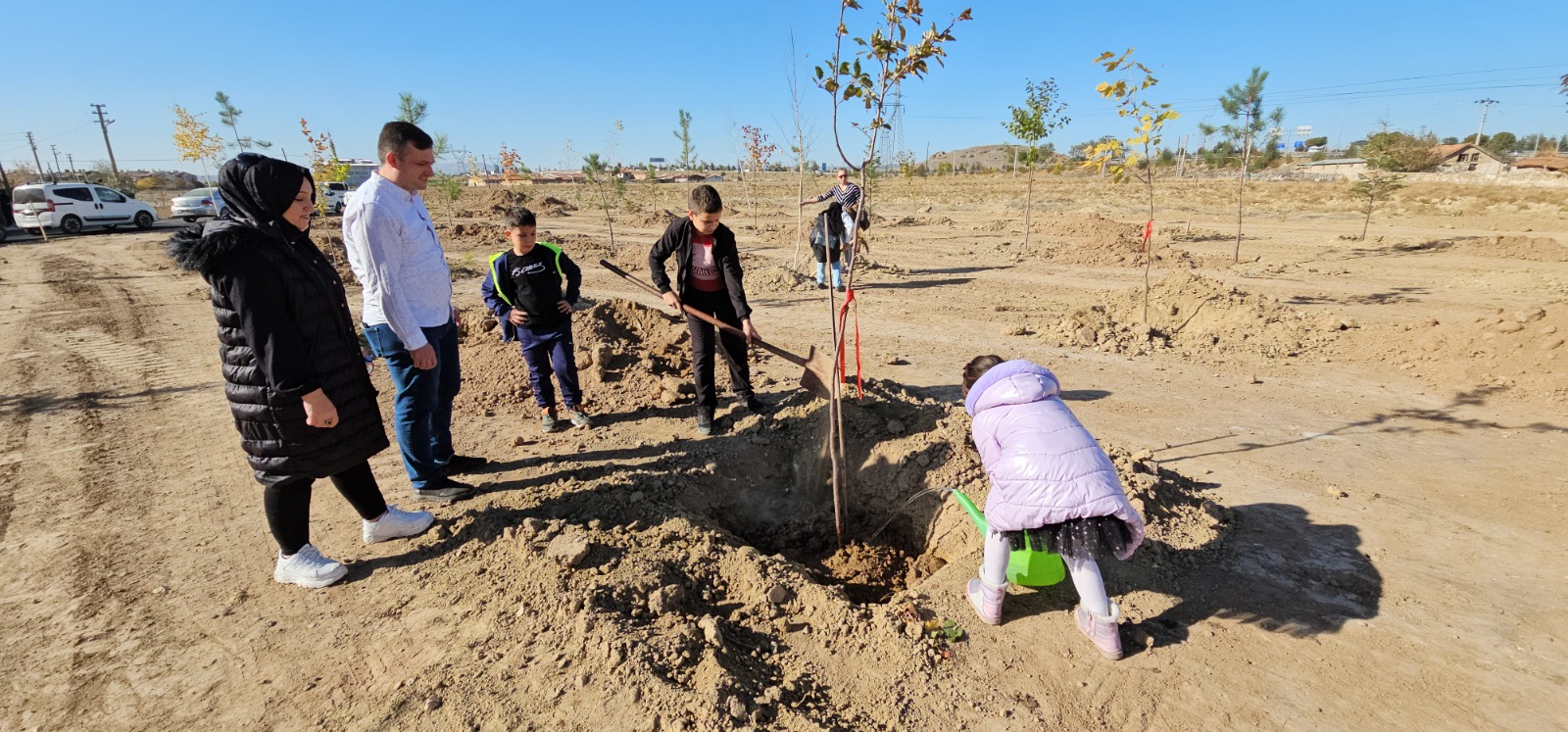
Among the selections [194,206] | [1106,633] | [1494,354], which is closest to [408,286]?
[1106,633]

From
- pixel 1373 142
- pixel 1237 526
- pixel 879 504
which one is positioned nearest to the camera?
pixel 1237 526

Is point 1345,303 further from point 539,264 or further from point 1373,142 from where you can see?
point 539,264

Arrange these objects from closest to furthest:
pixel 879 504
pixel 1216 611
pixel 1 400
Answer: pixel 1216 611
pixel 879 504
pixel 1 400

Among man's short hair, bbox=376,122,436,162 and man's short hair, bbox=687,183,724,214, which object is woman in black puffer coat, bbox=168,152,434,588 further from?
man's short hair, bbox=687,183,724,214

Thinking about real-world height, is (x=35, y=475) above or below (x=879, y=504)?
above

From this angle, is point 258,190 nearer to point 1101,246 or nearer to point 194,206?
point 1101,246

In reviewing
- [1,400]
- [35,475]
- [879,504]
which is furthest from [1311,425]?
[1,400]

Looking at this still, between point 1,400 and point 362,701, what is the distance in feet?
19.4

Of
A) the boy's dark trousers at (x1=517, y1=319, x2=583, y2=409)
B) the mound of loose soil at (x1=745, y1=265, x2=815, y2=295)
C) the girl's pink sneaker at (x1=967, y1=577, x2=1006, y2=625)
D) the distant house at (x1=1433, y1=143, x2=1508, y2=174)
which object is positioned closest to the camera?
the girl's pink sneaker at (x1=967, y1=577, x2=1006, y2=625)

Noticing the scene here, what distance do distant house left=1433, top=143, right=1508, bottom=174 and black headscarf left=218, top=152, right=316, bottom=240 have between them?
43200 millimetres

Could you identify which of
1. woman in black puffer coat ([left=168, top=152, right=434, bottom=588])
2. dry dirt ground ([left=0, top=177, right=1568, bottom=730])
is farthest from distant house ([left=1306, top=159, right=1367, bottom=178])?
woman in black puffer coat ([left=168, top=152, right=434, bottom=588])

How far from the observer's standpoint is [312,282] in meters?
2.68

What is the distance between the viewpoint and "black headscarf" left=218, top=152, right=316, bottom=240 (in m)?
2.54

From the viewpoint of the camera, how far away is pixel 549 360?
15.4 ft
